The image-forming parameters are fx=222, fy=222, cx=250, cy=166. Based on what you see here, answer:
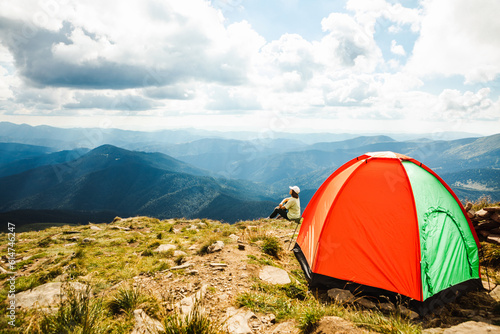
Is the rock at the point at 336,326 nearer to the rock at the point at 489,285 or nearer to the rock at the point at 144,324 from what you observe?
the rock at the point at 144,324

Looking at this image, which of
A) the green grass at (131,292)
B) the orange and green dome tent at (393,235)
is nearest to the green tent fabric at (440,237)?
the orange and green dome tent at (393,235)

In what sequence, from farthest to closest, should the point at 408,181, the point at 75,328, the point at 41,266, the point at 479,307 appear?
the point at 41,266, the point at 408,181, the point at 479,307, the point at 75,328

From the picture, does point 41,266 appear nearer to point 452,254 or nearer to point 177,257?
point 177,257

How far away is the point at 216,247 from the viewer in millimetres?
8648

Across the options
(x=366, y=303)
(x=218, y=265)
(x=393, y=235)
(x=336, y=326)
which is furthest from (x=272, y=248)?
(x=336, y=326)

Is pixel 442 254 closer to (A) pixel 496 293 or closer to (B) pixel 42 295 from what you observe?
(A) pixel 496 293

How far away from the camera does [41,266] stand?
8.25 metres

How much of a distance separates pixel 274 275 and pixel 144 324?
393 cm

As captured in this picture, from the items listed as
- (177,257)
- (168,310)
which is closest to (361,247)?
(168,310)

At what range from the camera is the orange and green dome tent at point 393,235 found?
6266 millimetres

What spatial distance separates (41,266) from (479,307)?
45.7 ft

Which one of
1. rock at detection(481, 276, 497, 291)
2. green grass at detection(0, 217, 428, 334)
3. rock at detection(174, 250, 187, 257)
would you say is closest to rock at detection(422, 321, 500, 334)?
green grass at detection(0, 217, 428, 334)

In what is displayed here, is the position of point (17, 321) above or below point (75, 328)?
below

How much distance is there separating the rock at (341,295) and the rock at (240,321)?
2621 millimetres
